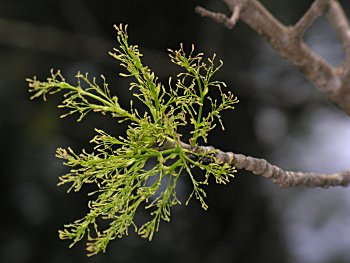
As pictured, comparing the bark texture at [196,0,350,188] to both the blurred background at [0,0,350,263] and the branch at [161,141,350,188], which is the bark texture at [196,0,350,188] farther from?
the blurred background at [0,0,350,263]

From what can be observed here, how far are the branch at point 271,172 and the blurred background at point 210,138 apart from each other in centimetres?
93

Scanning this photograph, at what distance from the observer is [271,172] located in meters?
0.62

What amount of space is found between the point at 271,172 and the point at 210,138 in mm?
1011

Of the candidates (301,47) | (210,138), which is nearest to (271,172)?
(301,47)

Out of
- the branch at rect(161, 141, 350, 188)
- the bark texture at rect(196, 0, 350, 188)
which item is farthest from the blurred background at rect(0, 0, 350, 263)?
the branch at rect(161, 141, 350, 188)

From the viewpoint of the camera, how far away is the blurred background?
170 cm

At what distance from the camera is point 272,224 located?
187 cm

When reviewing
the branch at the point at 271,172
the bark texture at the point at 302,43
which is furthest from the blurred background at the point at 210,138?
the branch at the point at 271,172

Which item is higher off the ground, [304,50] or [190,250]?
[304,50]

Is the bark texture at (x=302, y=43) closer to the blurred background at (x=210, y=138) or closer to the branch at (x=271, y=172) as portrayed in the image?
the branch at (x=271, y=172)

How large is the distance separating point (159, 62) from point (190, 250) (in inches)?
23.1

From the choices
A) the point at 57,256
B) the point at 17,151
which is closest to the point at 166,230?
the point at 57,256

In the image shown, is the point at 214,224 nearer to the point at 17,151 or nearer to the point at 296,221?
the point at 296,221

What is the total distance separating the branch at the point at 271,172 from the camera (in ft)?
1.85
